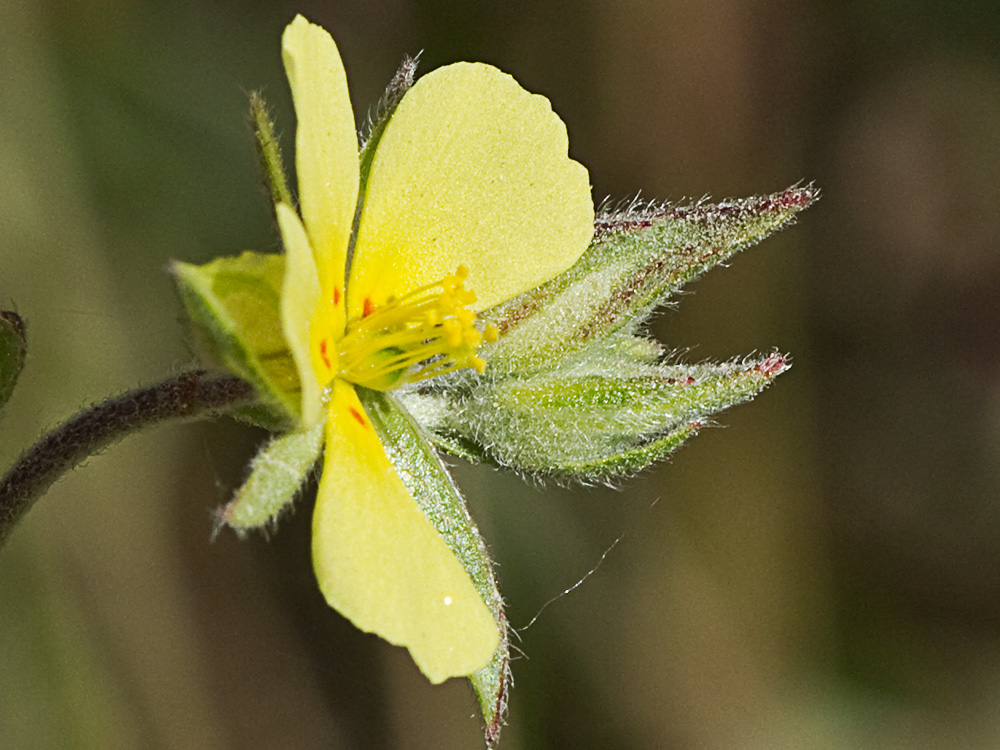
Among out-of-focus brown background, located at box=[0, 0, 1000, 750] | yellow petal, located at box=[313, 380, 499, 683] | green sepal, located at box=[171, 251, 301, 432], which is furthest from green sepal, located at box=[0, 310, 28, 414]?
out-of-focus brown background, located at box=[0, 0, 1000, 750]

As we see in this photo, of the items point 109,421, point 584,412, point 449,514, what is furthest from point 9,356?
point 584,412

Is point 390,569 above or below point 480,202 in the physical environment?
below

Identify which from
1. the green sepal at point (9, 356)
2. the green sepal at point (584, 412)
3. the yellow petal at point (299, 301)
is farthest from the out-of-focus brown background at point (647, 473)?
the yellow petal at point (299, 301)

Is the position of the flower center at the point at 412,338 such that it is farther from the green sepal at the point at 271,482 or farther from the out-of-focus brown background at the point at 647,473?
the out-of-focus brown background at the point at 647,473

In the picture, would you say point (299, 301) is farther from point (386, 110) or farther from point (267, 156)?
point (386, 110)

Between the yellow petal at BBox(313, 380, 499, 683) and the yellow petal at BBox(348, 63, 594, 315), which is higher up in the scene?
the yellow petal at BBox(348, 63, 594, 315)

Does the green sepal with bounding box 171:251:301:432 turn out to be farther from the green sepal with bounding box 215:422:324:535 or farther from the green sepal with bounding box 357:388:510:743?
the green sepal with bounding box 357:388:510:743

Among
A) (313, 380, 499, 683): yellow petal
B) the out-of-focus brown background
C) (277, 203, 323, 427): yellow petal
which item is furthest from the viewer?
the out-of-focus brown background
